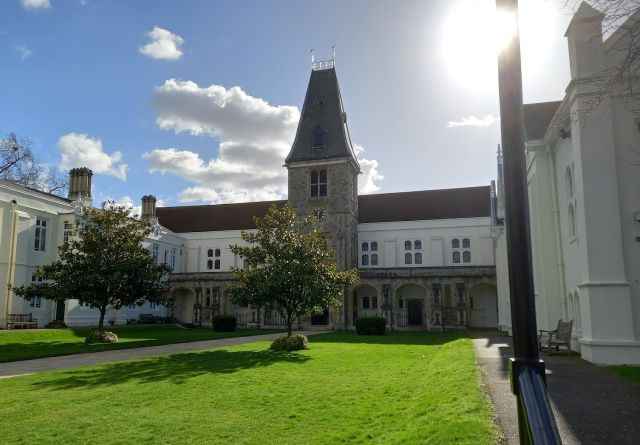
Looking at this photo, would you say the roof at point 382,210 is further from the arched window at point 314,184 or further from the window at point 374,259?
the arched window at point 314,184

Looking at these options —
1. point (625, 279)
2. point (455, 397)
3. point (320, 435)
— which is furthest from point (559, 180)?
point (320, 435)

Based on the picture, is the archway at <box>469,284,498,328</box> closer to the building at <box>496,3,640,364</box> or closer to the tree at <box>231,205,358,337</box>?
the tree at <box>231,205,358,337</box>

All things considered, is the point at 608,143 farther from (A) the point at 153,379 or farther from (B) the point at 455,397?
(A) the point at 153,379

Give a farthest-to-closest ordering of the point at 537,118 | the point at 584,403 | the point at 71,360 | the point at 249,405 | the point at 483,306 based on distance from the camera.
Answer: the point at 483,306 < the point at 537,118 < the point at 71,360 < the point at 249,405 < the point at 584,403

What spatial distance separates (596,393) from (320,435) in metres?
4.55

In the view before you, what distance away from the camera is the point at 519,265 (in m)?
2.58

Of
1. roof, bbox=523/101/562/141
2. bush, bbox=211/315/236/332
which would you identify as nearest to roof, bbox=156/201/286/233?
bush, bbox=211/315/236/332

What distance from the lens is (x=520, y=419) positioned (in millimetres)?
2424

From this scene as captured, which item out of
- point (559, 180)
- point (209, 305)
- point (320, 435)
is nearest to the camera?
point (320, 435)

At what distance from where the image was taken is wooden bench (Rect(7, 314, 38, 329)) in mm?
28197

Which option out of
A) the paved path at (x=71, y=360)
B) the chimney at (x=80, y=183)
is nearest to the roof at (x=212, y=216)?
the chimney at (x=80, y=183)

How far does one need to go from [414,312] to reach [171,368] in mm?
33514

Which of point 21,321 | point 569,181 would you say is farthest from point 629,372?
point 21,321

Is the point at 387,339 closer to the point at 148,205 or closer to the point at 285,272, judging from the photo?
the point at 285,272
